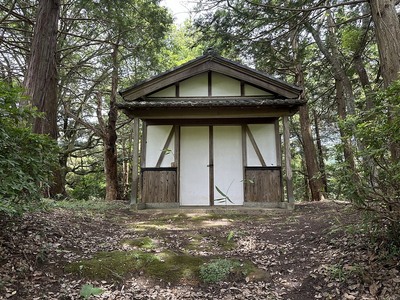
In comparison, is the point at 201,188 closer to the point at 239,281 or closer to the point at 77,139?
the point at 239,281

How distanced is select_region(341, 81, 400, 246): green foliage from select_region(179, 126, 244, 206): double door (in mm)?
5347

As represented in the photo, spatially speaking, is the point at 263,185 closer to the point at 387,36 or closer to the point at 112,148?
the point at 387,36

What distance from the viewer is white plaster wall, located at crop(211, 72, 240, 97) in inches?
348

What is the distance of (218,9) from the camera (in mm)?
8055

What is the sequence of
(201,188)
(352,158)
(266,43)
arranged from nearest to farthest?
1. (352,158)
2. (266,43)
3. (201,188)

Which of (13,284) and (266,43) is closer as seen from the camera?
(13,284)

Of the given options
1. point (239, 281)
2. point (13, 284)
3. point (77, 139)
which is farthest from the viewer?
point (77, 139)

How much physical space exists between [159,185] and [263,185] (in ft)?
9.73

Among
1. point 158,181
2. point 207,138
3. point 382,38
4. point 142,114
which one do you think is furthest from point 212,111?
point 382,38

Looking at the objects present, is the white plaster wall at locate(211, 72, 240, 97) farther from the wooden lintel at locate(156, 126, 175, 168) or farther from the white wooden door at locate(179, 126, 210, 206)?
the wooden lintel at locate(156, 126, 175, 168)

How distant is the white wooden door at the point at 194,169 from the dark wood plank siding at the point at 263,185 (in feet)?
4.11

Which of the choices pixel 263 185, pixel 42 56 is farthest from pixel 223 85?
pixel 42 56

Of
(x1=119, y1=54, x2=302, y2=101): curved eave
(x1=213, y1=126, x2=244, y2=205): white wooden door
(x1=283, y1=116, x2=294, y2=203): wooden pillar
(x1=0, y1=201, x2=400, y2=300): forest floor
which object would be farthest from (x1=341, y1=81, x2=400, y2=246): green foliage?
(x1=213, y1=126, x2=244, y2=205): white wooden door

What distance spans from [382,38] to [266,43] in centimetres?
344
